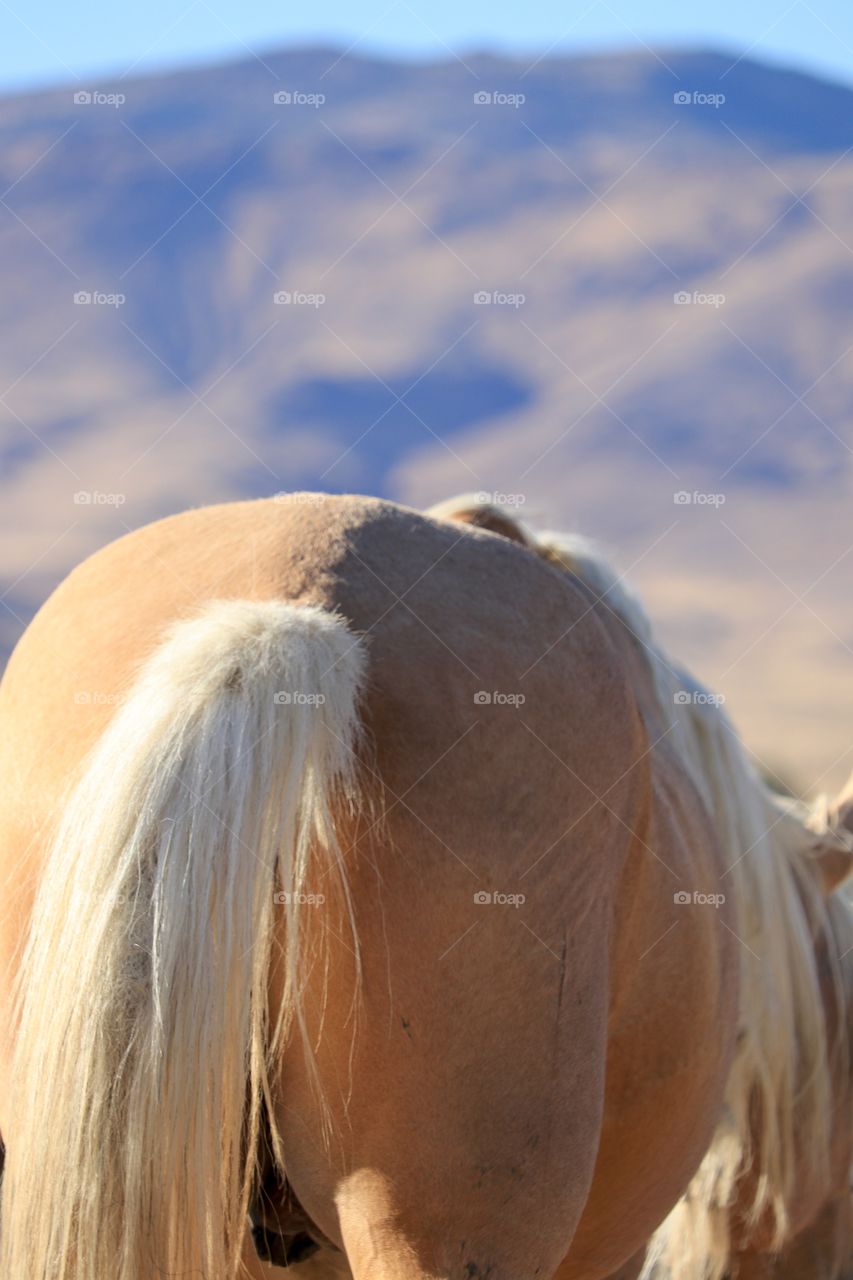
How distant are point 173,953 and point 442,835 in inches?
13.9

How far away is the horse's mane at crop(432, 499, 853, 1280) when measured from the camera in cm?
278

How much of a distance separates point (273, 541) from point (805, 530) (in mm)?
33434

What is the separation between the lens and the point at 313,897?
1375 millimetres

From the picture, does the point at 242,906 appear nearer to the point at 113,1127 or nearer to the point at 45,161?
the point at 113,1127

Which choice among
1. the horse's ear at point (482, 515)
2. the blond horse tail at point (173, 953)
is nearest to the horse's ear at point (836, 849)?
the horse's ear at point (482, 515)

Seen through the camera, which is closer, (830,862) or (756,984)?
(756,984)

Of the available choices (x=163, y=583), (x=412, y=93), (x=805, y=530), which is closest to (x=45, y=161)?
(x=412, y=93)

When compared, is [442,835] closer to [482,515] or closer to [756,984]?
[482,515]

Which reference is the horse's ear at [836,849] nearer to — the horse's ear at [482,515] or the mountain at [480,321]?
the horse's ear at [482,515]

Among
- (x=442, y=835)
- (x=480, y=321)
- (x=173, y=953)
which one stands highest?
(x=480, y=321)

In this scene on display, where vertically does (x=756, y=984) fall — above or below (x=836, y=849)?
below

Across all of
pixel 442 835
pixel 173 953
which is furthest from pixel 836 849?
pixel 173 953

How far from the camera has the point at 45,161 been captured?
57469mm

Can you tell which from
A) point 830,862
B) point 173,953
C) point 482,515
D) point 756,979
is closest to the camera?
point 173,953
